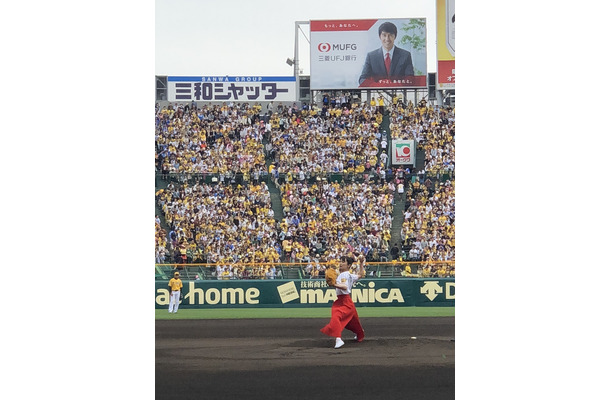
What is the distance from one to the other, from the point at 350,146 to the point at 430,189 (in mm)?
5138

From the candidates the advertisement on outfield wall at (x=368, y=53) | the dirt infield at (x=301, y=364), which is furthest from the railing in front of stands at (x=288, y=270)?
the advertisement on outfield wall at (x=368, y=53)

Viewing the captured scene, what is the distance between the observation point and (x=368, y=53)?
126ft

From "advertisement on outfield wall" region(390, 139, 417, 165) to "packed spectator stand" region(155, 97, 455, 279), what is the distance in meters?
0.55

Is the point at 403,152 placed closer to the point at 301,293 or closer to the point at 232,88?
the point at 232,88

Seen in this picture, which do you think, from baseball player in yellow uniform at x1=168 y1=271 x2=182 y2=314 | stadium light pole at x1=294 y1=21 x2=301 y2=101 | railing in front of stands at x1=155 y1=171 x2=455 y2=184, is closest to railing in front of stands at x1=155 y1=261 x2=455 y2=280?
baseball player in yellow uniform at x1=168 y1=271 x2=182 y2=314

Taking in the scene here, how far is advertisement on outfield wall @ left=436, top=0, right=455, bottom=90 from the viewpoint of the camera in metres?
38.1

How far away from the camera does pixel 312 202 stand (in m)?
32.5

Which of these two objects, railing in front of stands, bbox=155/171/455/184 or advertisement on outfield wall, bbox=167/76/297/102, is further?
advertisement on outfield wall, bbox=167/76/297/102

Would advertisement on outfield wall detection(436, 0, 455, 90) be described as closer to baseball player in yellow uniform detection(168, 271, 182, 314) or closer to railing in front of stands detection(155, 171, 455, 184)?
railing in front of stands detection(155, 171, 455, 184)

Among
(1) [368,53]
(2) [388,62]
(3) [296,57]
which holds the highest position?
(1) [368,53]

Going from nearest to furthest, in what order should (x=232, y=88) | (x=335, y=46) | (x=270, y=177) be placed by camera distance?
(x=270, y=177) < (x=232, y=88) < (x=335, y=46)

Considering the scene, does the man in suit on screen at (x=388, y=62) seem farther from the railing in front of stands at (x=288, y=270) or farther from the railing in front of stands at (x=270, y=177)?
the railing in front of stands at (x=288, y=270)

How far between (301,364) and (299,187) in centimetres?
1957

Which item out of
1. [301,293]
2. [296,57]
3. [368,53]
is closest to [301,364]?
[301,293]
